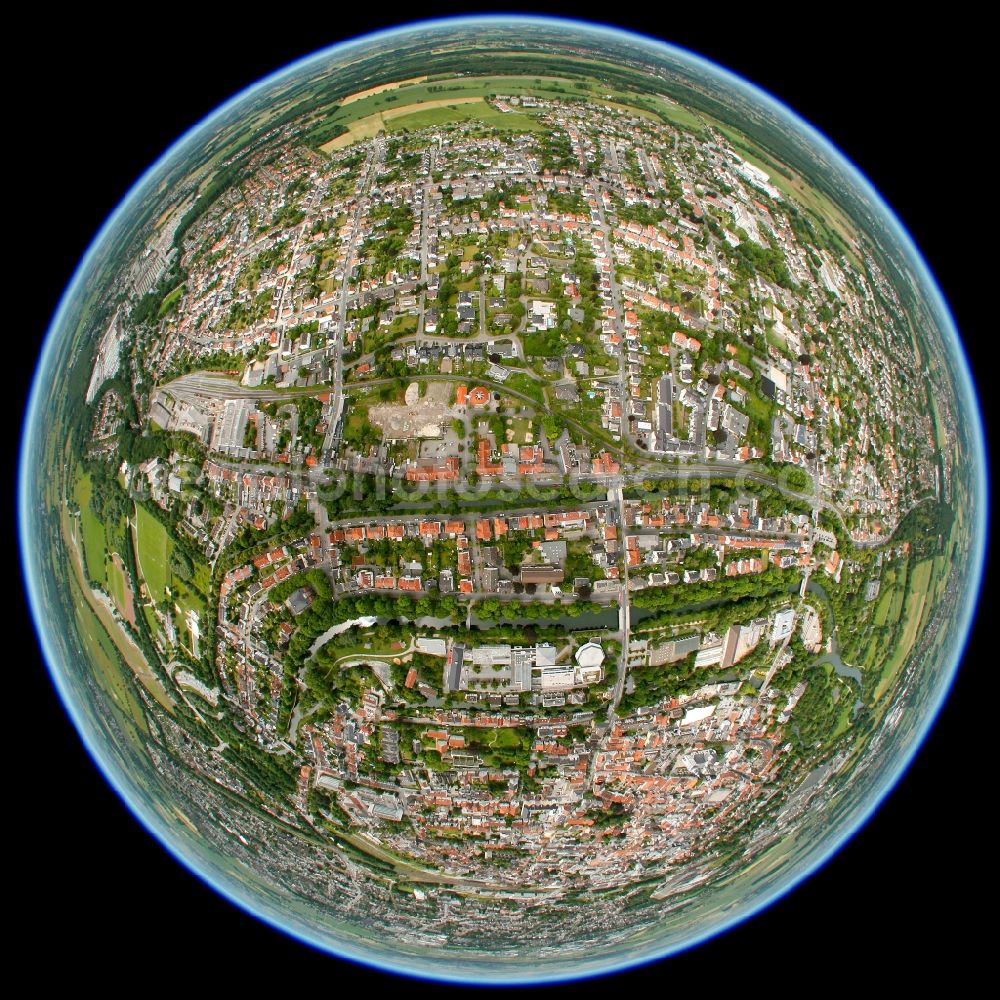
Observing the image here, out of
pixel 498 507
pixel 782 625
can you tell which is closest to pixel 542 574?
pixel 498 507

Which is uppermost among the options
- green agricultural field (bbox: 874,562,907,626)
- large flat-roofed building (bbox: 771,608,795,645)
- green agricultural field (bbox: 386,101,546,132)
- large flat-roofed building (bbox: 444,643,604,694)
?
green agricultural field (bbox: 386,101,546,132)

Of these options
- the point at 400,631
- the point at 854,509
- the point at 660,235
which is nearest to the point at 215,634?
the point at 400,631

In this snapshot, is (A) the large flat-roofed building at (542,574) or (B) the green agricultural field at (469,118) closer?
(A) the large flat-roofed building at (542,574)

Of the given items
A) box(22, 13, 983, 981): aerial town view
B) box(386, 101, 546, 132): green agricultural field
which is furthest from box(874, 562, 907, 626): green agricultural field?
box(386, 101, 546, 132): green agricultural field

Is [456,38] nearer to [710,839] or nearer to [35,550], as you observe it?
[35,550]

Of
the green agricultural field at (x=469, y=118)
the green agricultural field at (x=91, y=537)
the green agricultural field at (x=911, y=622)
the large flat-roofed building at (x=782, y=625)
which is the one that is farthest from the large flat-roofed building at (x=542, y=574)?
the green agricultural field at (x=469, y=118)

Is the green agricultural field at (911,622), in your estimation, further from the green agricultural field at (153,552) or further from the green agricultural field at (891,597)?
the green agricultural field at (153,552)

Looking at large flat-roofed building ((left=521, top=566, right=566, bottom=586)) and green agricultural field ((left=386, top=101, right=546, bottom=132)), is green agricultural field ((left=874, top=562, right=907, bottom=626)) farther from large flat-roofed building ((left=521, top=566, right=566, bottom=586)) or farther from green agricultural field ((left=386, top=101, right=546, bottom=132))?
green agricultural field ((left=386, top=101, right=546, bottom=132))
